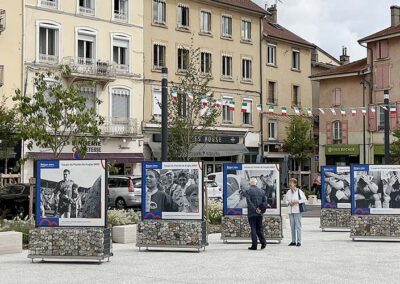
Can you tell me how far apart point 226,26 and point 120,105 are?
1069 centimetres

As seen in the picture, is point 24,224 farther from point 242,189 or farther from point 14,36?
point 14,36

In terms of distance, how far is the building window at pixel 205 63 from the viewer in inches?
1890

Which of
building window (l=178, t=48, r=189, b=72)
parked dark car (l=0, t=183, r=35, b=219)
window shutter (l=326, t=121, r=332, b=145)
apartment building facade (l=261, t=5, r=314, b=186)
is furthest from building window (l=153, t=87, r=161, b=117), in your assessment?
parked dark car (l=0, t=183, r=35, b=219)

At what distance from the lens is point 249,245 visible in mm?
18594

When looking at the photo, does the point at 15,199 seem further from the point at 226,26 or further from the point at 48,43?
the point at 226,26

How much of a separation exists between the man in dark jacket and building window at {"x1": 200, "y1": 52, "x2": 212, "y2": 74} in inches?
1216

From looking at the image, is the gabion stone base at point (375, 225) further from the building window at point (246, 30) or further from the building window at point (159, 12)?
the building window at point (246, 30)

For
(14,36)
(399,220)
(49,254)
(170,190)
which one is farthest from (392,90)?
(49,254)

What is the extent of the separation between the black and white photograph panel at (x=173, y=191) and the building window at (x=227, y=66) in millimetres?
32942

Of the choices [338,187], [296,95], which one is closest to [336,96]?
[296,95]

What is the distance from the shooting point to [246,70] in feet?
169

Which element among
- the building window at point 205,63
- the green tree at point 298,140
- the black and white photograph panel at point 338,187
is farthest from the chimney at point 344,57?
the black and white photograph panel at point 338,187

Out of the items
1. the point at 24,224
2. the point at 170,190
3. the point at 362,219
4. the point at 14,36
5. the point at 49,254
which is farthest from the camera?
the point at 14,36

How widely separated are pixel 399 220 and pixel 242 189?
422 cm
